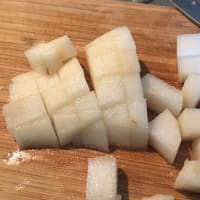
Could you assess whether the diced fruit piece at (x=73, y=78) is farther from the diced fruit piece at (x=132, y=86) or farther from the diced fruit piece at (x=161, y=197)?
the diced fruit piece at (x=161, y=197)

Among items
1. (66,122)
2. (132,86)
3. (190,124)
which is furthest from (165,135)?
(66,122)

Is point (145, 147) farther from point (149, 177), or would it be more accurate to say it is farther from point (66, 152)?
point (66, 152)

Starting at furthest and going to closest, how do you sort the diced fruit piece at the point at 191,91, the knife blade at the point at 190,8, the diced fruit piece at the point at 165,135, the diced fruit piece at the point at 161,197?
the knife blade at the point at 190,8 < the diced fruit piece at the point at 191,91 < the diced fruit piece at the point at 165,135 < the diced fruit piece at the point at 161,197

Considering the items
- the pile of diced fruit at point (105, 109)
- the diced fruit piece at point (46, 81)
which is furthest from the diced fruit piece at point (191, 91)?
the diced fruit piece at point (46, 81)

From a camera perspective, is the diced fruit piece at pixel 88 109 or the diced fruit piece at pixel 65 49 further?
the diced fruit piece at pixel 65 49

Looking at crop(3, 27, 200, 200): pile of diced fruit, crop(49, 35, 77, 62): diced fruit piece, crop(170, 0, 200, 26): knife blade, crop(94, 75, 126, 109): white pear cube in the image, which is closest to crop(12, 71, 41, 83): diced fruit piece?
crop(3, 27, 200, 200): pile of diced fruit

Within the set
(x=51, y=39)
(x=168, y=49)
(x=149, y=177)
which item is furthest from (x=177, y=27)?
(x=149, y=177)

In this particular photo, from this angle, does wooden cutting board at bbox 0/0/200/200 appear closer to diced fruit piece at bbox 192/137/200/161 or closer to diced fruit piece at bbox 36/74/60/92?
diced fruit piece at bbox 192/137/200/161
